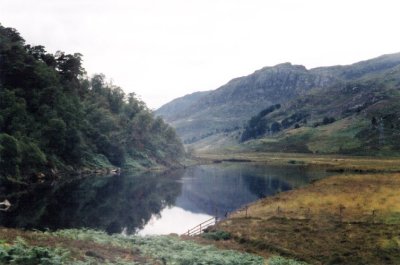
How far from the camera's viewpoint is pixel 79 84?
16700 cm

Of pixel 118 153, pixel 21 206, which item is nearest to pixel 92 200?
pixel 21 206

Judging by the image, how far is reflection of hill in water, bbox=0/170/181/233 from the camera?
5480 centimetres

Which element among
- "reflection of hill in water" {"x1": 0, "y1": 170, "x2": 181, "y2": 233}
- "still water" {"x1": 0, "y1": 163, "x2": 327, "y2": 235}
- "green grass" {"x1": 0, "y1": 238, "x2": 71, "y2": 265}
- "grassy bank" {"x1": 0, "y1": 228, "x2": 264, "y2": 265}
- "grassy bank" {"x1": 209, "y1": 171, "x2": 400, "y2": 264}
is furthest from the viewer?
"still water" {"x1": 0, "y1": 163, "x2": 327, "y2": 235}

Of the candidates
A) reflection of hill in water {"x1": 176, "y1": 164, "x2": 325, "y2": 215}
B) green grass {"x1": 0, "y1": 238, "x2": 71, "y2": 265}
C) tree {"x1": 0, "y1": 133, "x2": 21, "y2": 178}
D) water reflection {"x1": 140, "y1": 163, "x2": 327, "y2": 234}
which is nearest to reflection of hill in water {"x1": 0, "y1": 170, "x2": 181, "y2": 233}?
water reflection {"x1": 140, "y1": 163, "x2": 327, "y2": 234}

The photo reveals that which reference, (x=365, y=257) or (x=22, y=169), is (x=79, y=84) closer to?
(x=22, y=169)

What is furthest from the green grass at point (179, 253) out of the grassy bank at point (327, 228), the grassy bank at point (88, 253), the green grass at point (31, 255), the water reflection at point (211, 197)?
the water reflection at point (211, 197)

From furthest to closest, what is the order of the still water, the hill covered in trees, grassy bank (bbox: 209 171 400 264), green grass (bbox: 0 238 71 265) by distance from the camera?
the hill covered in trees, the still water, grassy bank (bbox: 209 171 400 264), green grass (bbox: 0 238 71 265)

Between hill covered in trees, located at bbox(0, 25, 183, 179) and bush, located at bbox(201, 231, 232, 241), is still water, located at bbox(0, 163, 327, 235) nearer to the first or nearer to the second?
hill covered in trees, located at bbox(0, 25, 183, 179)

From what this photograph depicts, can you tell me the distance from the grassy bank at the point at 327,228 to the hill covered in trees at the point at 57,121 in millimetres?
49923

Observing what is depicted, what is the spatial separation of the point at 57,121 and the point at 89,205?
44.8m

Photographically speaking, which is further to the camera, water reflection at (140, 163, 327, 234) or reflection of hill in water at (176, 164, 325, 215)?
reflection of hill in water at (176, 164, 325, 215)

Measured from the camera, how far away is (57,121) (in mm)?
109438

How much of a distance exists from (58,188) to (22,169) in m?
9.65

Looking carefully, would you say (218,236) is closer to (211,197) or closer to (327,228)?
(327,228)
